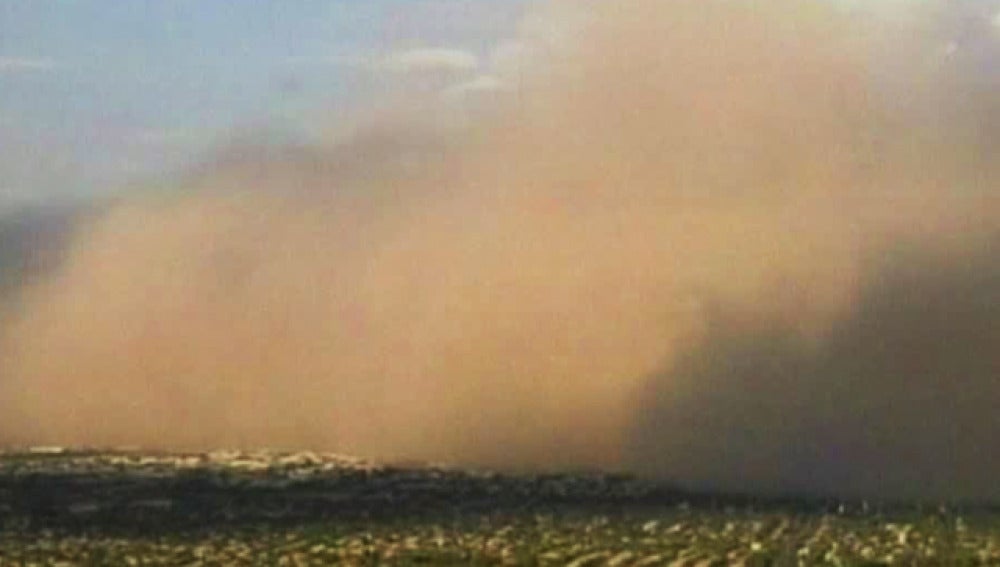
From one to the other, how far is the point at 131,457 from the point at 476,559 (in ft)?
241

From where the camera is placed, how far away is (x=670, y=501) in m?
101

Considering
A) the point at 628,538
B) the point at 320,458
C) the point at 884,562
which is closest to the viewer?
the point at 884,562

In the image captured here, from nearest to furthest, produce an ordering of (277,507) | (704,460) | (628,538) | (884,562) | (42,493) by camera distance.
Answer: (884,562)
(628,538)
(277,507)
(42,493)
(704,460)

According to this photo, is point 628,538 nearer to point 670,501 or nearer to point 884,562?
point 884,562

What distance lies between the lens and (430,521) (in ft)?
291

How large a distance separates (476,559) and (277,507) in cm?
2907

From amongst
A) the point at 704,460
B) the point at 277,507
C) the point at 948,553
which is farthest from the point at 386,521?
the point at 704,460

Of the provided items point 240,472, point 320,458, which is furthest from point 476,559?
point 320,458

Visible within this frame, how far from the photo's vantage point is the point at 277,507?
96.9 m

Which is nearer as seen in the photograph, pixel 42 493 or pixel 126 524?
pixel 126 524

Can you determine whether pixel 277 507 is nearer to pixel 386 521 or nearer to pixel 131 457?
pixel 386 521

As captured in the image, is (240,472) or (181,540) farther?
(240,472)

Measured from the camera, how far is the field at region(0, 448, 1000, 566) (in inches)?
2830

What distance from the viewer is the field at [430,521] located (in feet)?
236
